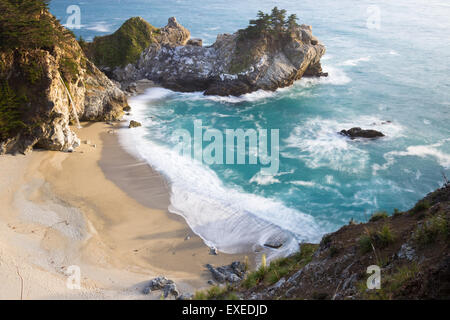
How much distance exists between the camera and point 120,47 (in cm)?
4550

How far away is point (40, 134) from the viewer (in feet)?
84.1

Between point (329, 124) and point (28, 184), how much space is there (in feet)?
89.8

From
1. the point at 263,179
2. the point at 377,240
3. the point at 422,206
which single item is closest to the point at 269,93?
the point at 263,179

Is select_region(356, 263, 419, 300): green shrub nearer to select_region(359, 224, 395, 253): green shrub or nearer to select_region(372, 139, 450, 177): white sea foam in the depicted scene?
select_region(359, 224, 395, 253): green shrub

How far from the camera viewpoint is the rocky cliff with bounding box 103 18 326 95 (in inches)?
1658

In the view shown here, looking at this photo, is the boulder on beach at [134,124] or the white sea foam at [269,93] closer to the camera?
the boulder on beach at [134,124]

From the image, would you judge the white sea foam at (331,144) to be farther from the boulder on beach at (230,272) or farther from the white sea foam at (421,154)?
the boulder on beach at (230,272)

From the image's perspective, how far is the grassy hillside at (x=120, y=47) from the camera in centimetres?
4484

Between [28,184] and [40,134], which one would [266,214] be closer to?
[28,184]

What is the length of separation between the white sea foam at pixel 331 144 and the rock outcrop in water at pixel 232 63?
9983 millimetres

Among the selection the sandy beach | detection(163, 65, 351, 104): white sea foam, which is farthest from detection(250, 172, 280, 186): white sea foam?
detection(163, 65, 351, 104): white sea foam

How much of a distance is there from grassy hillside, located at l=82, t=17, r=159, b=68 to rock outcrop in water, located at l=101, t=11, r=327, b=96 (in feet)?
3.25

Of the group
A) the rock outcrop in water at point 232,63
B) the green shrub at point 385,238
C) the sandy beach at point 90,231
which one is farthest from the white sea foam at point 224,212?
the rock outcrop in water at point 232,63

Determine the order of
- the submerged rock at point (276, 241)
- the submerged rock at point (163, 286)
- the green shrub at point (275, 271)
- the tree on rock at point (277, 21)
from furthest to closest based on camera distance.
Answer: the tree on rock at point (277, 21) → the submerged rock at point (276, 241) → the submerged rock at point (163, 286) → the green shrub at point (275, 271)
